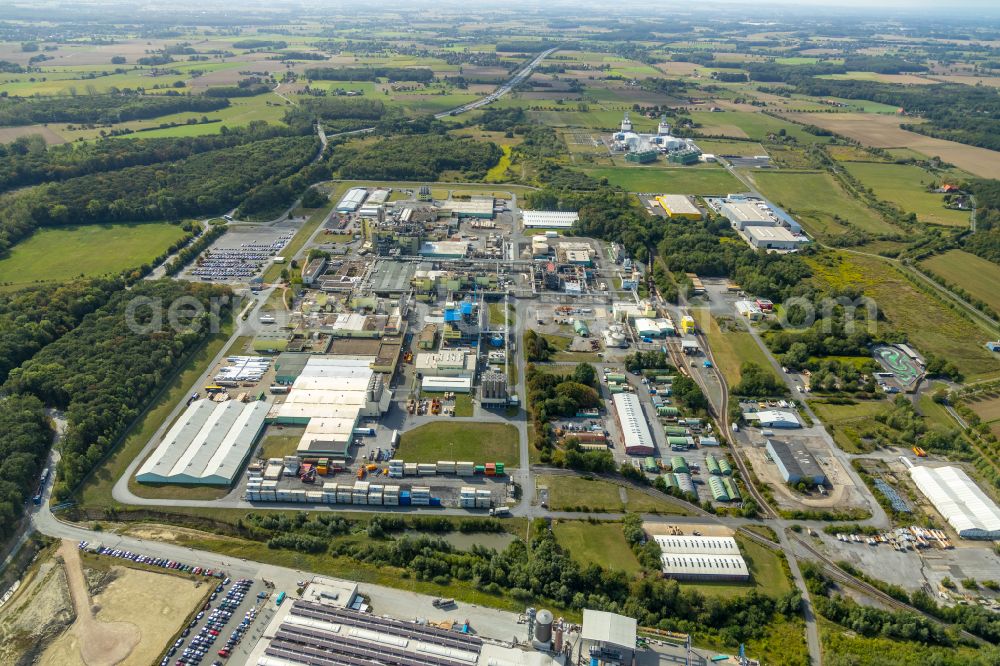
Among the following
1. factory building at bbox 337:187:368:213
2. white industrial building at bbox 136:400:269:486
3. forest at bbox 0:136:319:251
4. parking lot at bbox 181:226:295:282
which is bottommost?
white industrial building at bbox 136:400:269:486

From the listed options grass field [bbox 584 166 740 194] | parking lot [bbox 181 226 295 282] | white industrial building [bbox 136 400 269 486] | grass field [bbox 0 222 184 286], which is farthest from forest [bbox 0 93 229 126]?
white industrial building [bbox 136 400 269 486]

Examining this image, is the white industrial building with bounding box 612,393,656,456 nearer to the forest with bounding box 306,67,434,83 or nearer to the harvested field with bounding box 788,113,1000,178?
the harvested field with bounding box 788,113,1000,178

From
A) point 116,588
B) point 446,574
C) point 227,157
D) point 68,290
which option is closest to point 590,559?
point 446,574

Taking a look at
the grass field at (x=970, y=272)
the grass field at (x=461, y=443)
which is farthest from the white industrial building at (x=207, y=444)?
the grass field at (x=970, y=272)

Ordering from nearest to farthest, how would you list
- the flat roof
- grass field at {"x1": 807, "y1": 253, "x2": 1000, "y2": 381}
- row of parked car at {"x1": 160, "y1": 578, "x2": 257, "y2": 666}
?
the flat roof < row of parked car at {"x1": 160, "y1": 578, "x2": 257, "y2": 666} < grass field at {"x1": 807, "y1": 253, "x2": 1000, "y2": 381}

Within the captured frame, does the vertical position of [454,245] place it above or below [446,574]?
above

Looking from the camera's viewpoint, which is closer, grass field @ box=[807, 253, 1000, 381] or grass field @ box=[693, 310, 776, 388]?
grass field @ box=[693, 310, 776, 388]

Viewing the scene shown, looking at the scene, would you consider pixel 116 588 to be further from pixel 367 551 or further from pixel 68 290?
pixel 68 290
